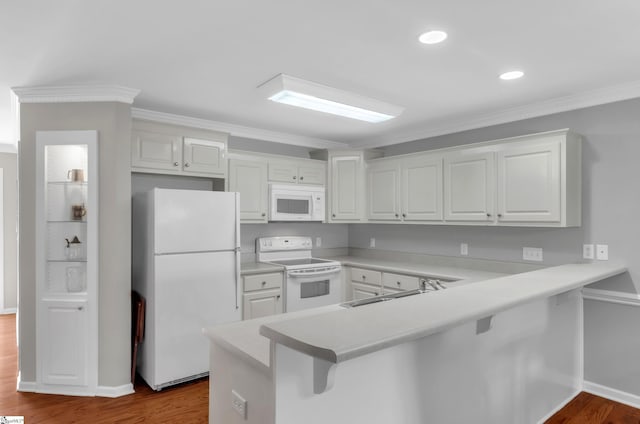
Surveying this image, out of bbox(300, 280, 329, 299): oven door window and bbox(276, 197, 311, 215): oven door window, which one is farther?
bbox(276, 197, 311, 215): oven door window

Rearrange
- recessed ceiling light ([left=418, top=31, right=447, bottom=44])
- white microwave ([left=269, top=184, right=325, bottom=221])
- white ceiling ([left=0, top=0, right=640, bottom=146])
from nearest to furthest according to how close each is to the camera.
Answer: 1. white ceiling ([left=0, top=0, right=640, bottom=146])
2. recessed ceiling light ([left=418, top=31, right=447, bottom=44])
3. white microwave ([left=269, top=184, right=325, bottom=221])

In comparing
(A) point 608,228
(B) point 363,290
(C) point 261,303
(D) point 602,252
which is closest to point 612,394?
(D) point 602,252

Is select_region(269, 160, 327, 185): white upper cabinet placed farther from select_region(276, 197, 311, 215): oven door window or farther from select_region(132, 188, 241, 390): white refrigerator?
select_region(132, 188, 241, 390): white refrigerator

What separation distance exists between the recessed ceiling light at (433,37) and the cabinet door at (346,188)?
253cm

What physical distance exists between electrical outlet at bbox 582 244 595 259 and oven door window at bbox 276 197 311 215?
2.72 m

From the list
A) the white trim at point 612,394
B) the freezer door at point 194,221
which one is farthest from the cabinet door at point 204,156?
the white trim at point 612,394

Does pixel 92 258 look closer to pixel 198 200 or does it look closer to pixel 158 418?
pixel 198 200

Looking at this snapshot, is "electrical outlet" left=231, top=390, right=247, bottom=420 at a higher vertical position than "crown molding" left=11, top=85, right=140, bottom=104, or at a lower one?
lower

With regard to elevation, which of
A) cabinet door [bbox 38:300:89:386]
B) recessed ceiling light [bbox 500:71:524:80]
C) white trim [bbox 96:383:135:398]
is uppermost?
recessed ceiling light [bbox 500:71:524:80]

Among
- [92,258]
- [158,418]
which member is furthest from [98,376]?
[92,258]

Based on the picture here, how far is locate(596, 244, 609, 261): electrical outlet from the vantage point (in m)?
3.01

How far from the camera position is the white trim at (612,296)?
2888 millimetres

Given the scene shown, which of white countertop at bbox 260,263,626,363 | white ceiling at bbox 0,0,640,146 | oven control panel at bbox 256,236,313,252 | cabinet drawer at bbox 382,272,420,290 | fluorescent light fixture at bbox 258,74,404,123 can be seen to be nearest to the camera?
white countertop at bbox 260,263,626,363

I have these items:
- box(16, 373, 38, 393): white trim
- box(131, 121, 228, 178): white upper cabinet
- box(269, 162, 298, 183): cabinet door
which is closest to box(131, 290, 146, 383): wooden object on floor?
box(16, 373, 38, 393): white trim
